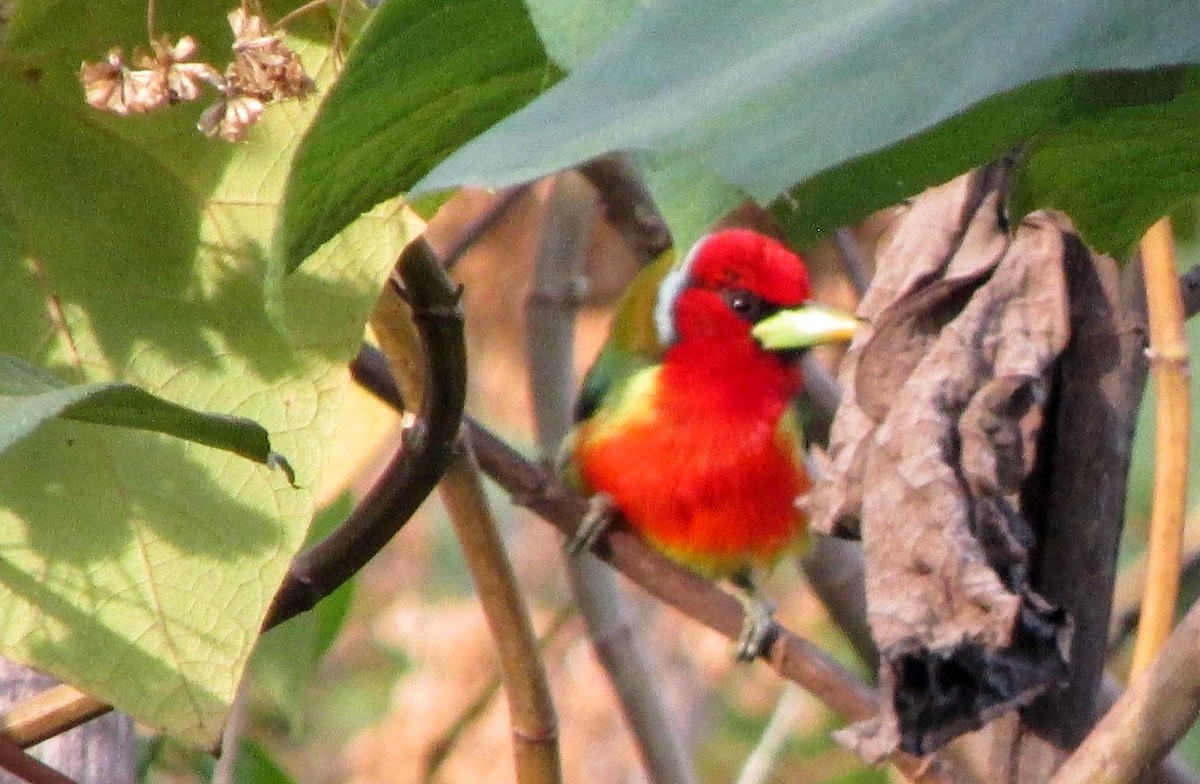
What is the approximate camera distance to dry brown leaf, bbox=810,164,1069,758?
743 millimetres

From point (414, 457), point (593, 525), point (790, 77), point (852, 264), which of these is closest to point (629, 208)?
point (852, 264)

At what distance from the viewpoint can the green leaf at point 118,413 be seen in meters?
0.42

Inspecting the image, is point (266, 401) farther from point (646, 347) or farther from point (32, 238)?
point (646, 347)

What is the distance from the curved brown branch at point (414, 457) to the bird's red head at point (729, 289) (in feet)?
4.31

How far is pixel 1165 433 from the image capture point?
37.5 inches

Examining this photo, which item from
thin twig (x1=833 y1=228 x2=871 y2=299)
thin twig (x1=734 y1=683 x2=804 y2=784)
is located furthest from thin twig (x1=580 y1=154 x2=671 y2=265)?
thin twig (x1=734 y1=683 x2=804 y2=784)

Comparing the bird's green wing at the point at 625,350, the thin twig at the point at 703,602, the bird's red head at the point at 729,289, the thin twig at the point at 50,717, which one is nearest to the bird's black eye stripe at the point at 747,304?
the bird's red head at the point at 729,289

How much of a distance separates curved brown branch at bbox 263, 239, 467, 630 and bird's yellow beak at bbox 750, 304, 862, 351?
1.09m

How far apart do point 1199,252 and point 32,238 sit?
5.21 ft

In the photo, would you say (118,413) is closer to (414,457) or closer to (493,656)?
(414,457)

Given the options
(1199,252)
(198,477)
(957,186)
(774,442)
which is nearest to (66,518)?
(198,477)

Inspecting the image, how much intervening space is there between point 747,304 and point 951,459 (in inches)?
57.0

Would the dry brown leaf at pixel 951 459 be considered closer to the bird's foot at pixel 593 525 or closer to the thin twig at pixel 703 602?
the thin twig at pixel 703 602

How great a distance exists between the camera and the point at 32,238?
0.75m
